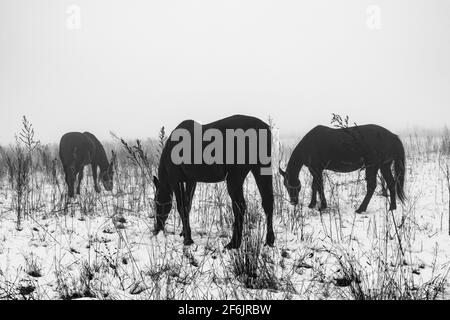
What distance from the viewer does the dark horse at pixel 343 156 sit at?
6875 mm

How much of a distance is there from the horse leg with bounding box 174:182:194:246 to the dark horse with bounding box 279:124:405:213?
8.70 ft

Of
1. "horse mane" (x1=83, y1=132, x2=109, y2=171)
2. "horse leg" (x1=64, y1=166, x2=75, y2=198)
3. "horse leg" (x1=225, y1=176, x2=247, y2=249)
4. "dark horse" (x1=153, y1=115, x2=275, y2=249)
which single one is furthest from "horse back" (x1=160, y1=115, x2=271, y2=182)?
"horse mane" (x1=83, y1=132, x2=109, y2=171)

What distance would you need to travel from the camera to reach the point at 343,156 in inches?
282

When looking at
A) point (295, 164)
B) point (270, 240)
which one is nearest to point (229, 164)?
point (270, 240)

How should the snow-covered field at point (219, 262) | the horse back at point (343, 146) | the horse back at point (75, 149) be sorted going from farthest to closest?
the horse back at point (75, 149) → the horse back at point (343, 146) → the snow-covered field at point (219, 262)

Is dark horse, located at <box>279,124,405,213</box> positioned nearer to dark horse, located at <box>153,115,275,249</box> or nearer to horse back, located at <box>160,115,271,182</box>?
dark horse, located at <box>153,115,275,249</box>

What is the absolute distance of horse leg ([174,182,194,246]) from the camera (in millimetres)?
4613

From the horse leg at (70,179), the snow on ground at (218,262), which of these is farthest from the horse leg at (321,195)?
the horse leg at (70,179)

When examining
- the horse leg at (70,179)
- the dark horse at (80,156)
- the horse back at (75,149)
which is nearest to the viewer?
the horse leg at (70,179)

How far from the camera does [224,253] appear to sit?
13.3 feet

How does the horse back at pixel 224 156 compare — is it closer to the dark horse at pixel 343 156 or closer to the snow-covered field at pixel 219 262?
the snow-covered field at pixel 219 262

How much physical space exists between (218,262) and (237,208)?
33.7 inches

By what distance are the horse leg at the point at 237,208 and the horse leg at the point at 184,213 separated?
729 millimetres
